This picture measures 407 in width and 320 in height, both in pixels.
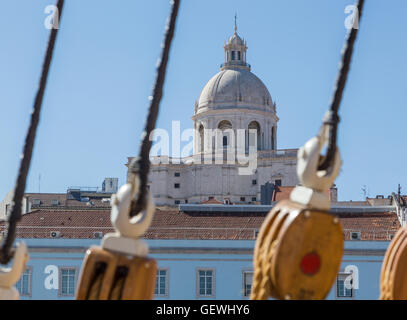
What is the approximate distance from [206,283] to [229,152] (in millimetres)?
56698

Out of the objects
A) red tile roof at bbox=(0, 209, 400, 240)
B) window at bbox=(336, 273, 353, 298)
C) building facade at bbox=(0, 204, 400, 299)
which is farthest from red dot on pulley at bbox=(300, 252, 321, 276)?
red tile roof at bbox=(0, 209, 400, 240)

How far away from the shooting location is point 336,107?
16.1ft

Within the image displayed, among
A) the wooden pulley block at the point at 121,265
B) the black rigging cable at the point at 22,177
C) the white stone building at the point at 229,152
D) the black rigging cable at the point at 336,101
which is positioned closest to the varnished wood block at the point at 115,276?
the wooden pulley block at the point at 121,265

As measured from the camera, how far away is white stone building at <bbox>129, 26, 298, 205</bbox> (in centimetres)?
A: 8738

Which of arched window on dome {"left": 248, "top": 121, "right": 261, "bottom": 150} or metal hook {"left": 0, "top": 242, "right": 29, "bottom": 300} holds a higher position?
arched window on dome {"left": 248, "top": 121, "right": 261, "bottom": 150}

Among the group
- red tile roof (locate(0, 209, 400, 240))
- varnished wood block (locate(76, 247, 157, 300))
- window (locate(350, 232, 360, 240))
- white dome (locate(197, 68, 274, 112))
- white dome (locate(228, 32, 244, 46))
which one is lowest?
varnished wood block (locate(76, 247, 157, 300))

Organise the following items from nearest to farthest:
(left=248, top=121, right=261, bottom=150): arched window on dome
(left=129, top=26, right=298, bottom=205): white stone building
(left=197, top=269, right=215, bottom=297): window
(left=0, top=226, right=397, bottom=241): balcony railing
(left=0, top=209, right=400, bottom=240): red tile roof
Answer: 1. (left=197, top=269, right=215, bottom=297): window
2. (left=0, top=226, right=397, bottom=241): balcony railing
3. (left=0, top=209, right=400, bottom=240): red tile roof
4. (left=129, top=26, right=298, bottom=205): white stone building
5. (left=248, top=121, right=261, bottom=150): arched window on dome

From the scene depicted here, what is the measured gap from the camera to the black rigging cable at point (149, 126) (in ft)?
15.4

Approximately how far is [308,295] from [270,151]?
83.9 meters

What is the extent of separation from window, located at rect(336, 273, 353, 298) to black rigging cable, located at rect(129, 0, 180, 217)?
27948mm

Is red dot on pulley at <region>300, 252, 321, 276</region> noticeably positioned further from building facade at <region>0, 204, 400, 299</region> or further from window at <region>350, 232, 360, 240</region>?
window at <region>350, 232, 360, 240</region>

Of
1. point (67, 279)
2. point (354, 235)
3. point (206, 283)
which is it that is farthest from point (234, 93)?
point (67, 279)

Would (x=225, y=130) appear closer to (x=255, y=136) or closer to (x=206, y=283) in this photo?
→ (x=255, y=136)
